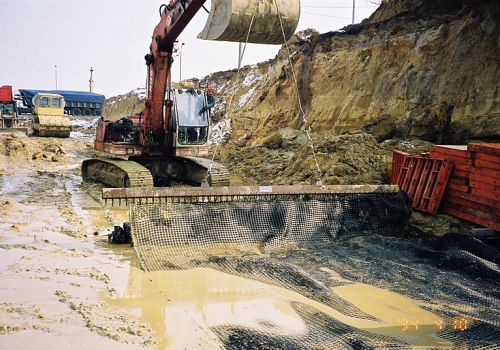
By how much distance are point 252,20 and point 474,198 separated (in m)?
4.34

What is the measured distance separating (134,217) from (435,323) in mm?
4083

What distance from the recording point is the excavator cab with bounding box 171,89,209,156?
11.3m

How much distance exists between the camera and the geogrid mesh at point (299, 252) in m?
4.16

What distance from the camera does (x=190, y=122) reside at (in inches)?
449

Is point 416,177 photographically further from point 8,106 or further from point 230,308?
point 8,106

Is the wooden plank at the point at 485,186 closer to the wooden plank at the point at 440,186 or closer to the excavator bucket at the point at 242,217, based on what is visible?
the wooden plank at the point at 440,186

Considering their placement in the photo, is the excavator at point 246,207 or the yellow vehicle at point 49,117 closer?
the excavator at point 246,207

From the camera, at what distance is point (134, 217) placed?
6707 mm

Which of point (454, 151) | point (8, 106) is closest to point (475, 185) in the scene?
point (454, 151)

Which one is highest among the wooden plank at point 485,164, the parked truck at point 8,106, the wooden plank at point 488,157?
the parked truck at point 8,106

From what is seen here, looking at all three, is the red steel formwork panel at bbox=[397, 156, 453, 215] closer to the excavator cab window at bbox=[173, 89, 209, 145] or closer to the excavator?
the excavator

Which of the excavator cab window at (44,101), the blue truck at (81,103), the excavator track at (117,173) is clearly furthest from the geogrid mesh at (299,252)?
the blue truck at (81,103)

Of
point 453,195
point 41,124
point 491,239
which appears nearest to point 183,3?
point 453,195

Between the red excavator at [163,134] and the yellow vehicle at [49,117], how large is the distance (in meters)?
16.4
